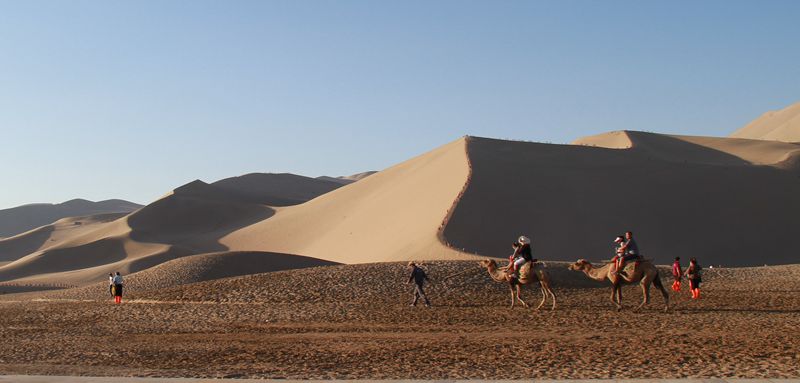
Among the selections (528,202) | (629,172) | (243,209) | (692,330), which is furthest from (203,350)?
(243,209)

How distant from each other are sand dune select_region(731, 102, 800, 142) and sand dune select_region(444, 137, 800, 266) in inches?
1760

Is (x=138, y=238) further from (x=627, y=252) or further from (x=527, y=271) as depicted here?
(x=627, y=252)

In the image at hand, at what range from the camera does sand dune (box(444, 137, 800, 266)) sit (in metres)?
48.8

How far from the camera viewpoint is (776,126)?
384 feet

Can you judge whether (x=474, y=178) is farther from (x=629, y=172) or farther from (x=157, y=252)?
(x=157, y=252)

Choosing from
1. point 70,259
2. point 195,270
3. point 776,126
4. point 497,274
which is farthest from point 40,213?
point 497,274

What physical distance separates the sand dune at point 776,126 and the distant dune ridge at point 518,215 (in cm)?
2632

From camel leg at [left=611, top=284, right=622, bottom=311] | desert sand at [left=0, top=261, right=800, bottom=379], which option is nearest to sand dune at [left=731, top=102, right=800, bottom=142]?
desert sand at [left=0, top=261, right=800, bottom=379]

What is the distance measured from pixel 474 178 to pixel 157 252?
73.6 feet

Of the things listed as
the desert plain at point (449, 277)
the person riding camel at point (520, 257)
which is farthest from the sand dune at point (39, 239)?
the person riding camel at point (520, 257)

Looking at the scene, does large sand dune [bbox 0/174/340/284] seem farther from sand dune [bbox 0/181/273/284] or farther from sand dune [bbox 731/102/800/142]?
sand dune [bbox 731/102/800/142]

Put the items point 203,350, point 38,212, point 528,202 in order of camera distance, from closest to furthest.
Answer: point 203,350 → point 528,202 → point 38,212

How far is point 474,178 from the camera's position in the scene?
56.1 metres

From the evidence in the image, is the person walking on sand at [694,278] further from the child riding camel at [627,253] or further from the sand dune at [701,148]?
the sand dune at [701,148]
